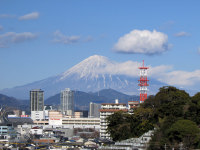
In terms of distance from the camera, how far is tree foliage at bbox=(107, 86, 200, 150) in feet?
200

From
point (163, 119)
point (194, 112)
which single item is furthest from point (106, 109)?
point (194, 112)

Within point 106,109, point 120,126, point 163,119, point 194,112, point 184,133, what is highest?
point 106,109

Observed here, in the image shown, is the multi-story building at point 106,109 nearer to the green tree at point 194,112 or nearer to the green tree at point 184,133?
the green tree at point 194,112

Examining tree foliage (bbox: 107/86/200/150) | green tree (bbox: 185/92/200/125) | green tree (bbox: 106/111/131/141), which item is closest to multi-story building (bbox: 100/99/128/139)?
tree foliage (bbox: 107/86/200/150)

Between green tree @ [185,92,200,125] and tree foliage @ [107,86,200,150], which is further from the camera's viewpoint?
green tree @ [185,92,200,125]

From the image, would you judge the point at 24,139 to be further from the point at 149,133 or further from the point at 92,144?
the point at 149,133

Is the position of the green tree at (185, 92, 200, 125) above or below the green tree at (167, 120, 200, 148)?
above

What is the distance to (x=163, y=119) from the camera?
2753 inches

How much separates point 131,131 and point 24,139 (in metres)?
42.5

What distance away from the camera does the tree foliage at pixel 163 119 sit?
61.1 metres

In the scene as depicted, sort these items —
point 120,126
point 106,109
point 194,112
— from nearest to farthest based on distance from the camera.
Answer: point 194,112, point 120,126, point 106,109

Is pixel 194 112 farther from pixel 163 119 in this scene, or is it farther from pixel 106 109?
pixel 106 109

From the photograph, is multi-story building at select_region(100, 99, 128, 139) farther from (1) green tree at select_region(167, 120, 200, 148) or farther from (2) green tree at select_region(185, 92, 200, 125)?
(1) green tree at select_region(167, 120, 200, 148)

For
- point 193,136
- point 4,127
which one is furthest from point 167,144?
point 4,127
